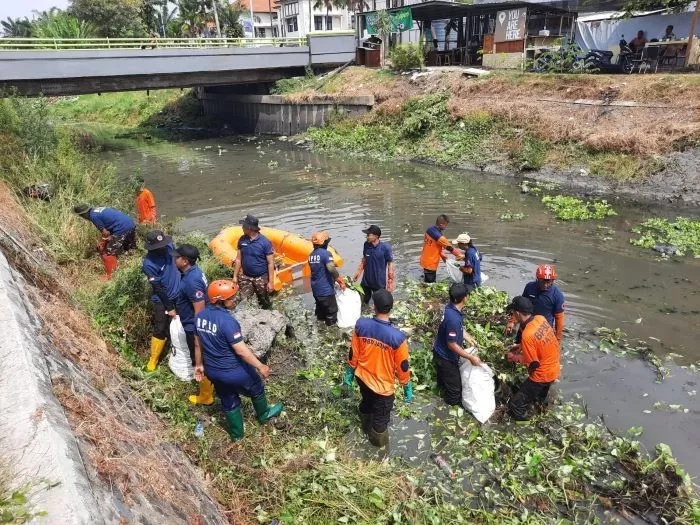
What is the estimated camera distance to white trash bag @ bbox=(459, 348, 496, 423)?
5938mm

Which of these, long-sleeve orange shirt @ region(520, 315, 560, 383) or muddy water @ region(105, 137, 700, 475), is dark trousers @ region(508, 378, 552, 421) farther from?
muddy water @ region(105, 137, 700, 475)

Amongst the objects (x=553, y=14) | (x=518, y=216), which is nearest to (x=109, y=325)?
(x=518, y=216)

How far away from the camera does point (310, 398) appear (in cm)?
643

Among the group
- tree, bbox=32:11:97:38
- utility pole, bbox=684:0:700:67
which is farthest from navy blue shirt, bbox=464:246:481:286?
tree, bbox=32:11:97:38

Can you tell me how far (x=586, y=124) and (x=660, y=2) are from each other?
922cm

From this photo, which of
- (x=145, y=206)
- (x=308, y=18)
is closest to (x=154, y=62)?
(x=145, y=206)

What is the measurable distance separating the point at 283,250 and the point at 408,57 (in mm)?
22946

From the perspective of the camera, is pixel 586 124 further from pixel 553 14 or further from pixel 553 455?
pixel 553 455

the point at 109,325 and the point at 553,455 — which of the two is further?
the point at 109,325

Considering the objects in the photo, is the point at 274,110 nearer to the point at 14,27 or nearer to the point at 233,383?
the point at 233,383

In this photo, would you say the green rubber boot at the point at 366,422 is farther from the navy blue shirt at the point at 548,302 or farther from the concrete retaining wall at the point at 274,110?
the concrete retaining wall at the point at 274,110

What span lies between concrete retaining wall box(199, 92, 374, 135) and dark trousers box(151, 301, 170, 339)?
24.4m

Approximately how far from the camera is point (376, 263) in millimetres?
8227

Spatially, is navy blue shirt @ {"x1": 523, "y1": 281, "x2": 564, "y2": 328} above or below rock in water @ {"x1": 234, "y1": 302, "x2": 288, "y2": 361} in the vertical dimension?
above
